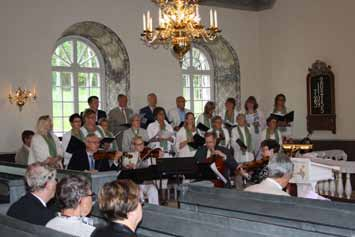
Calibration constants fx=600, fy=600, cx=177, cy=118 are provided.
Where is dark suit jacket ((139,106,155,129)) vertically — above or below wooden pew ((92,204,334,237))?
above

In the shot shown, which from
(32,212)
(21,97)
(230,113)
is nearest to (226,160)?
(230,113)

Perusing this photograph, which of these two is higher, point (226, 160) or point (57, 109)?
point (57, 109)

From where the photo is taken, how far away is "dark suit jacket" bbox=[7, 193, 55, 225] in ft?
14.4

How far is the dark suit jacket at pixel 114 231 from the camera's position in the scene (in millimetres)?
3107

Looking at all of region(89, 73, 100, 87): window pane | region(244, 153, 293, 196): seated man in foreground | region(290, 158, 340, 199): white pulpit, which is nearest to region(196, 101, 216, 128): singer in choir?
region(89, 73, 100, 87): window pane

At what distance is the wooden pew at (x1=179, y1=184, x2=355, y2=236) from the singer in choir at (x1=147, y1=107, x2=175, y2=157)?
5.56 metres

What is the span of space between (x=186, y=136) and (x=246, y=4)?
559 centimetres

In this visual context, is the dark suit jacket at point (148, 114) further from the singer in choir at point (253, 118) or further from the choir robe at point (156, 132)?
the singer in choir at point (253, 118)

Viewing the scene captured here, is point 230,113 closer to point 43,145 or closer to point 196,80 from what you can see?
point 196,80

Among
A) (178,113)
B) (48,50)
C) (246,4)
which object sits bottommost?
(178,113)

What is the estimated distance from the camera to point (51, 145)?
9.05 m

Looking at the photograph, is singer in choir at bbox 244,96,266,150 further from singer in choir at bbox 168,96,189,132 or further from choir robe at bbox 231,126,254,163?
singer in choir at bbox 168,96,189,132

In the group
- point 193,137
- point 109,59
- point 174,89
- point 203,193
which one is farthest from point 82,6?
point 203,193

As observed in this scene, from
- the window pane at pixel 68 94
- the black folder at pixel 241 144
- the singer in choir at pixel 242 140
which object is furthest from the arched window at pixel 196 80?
the black folder at pixel 241 144
